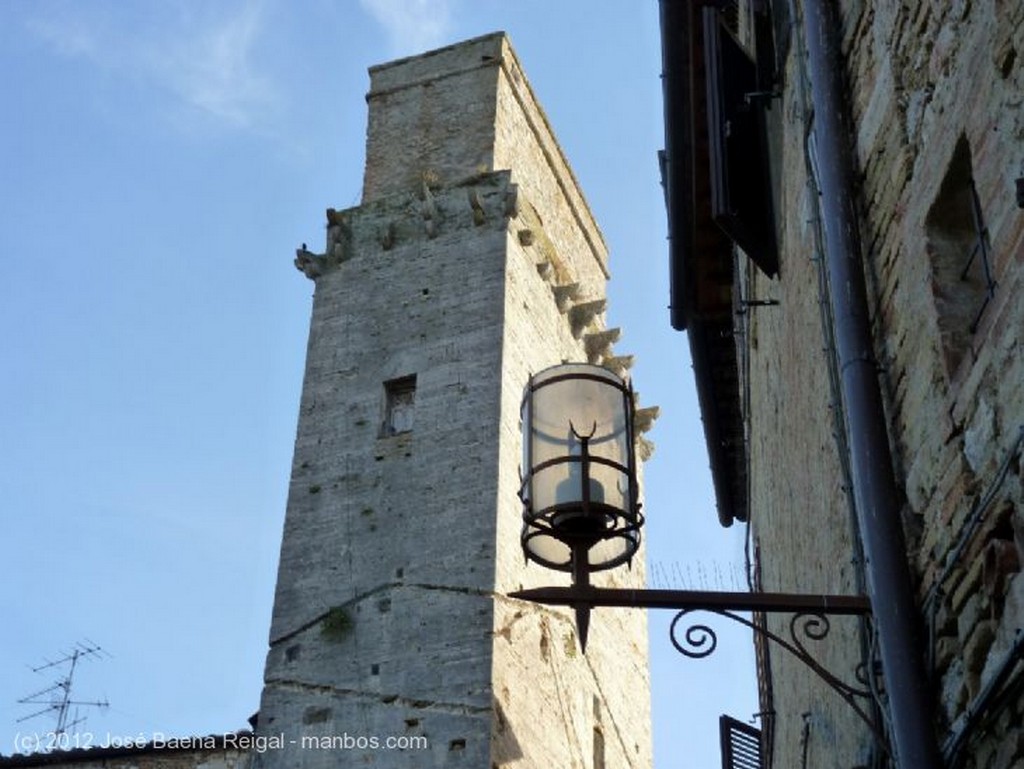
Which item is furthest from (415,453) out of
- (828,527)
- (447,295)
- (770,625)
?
(828,527)

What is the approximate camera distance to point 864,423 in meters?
3.99

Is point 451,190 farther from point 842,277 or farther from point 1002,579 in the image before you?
point 1002,579

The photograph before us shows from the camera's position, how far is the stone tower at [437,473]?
14.3 metres

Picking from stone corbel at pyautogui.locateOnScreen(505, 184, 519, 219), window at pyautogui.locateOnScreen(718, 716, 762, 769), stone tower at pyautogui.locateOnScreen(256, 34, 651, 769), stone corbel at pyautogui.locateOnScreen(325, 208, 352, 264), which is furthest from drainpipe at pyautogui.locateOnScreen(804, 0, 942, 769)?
stone corbel at pyautogui.locateOnScreen(325, 208, 352, 264)

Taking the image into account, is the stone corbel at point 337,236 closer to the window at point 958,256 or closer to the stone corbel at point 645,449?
the stone corbel at point 645,449

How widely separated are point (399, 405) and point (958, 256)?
1327 centimetres

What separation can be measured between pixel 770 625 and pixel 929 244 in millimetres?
4285

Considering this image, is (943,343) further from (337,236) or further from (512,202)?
(337,236)

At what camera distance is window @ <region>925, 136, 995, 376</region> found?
3.61 metres

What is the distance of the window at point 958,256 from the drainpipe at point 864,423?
1.33 feet

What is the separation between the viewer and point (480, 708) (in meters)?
13.8

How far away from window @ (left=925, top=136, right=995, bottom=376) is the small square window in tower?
12.8 m

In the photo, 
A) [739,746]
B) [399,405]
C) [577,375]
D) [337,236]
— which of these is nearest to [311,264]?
[337,236]

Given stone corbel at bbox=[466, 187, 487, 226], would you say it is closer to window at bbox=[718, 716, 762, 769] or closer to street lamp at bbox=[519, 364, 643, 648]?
window at bbox=[718, 716, 762, 769]
